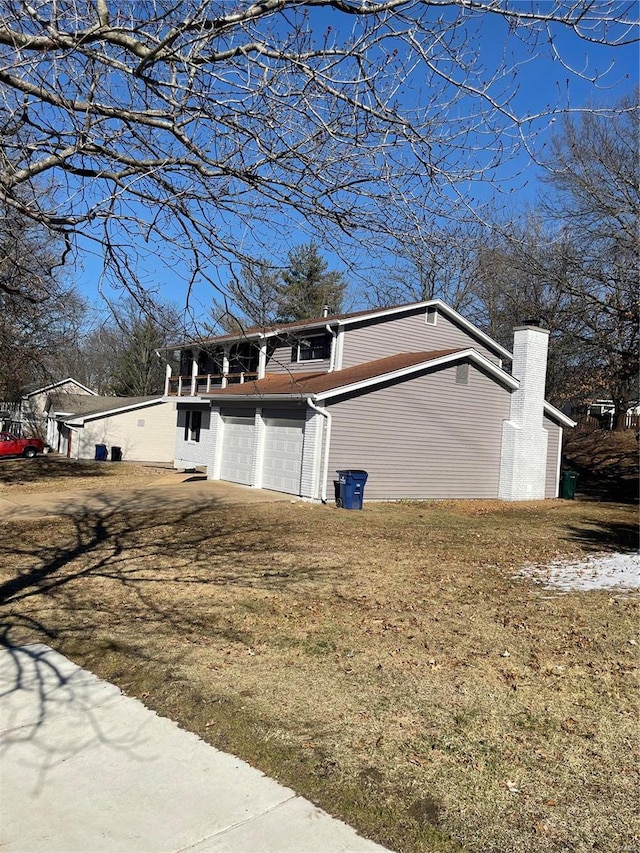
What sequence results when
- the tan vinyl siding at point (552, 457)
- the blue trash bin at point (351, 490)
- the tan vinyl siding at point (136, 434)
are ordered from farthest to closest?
the tan vinyl siding at point (136, 434) < the tan vinyl siding at point (552, 457) < the blue trash bin at point (351, 490)

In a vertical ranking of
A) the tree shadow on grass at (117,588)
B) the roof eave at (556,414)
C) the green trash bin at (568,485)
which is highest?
the roof eave at (556,414)

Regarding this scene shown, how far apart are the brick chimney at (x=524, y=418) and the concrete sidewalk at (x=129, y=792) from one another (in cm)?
1850

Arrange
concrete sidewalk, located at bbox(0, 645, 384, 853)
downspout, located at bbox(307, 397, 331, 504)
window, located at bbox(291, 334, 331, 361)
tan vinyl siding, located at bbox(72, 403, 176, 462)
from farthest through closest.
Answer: tan vinyl siding, located at bbox(72, 403, 176, 462), window, located at bbox(291, 334, 331, 361), downspout, located at bbox(307, 397, 331, 504), concrete sidewalk, located at bbox(0, 645, 384, 853)

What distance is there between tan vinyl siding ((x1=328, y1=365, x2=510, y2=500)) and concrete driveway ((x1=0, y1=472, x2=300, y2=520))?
2404 mm

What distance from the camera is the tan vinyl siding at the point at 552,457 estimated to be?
2280cm

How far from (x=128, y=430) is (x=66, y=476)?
38.0 ft

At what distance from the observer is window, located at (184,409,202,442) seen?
28.9 m

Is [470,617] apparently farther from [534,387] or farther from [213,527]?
[534,387]

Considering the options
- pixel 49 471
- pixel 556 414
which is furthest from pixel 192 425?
pixel 556 414

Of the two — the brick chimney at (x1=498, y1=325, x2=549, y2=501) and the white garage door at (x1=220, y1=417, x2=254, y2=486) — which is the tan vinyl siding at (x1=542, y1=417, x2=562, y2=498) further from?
the white garage door at (x1=220, y1=417, x2=254, y2=486)

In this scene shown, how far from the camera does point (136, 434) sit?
37156 millimetres

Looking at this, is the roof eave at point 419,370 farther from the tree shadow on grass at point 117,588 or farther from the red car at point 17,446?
the red car at point 17,446

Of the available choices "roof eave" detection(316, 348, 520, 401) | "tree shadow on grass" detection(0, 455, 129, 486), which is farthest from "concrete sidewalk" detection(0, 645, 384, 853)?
"tree shadow on grass" detection(0, 455, 129, 486)

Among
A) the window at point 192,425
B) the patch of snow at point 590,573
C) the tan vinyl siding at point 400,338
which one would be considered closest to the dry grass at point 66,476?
the window at point 192,425
